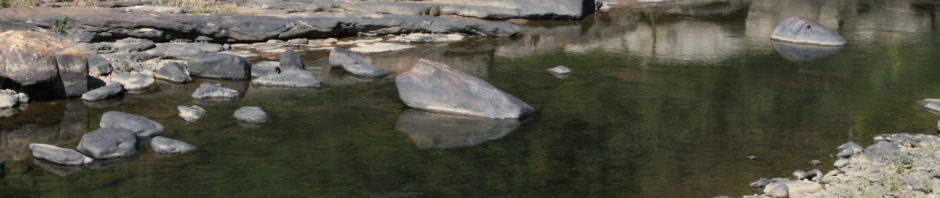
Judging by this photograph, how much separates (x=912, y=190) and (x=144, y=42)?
978 cm

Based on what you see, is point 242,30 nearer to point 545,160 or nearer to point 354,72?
point 354,72

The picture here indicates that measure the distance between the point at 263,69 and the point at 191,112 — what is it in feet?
7.84

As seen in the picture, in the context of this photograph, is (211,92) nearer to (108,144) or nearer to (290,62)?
(290,62)

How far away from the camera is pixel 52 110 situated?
1018cm

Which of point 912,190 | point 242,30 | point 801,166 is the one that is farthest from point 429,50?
point 912,190

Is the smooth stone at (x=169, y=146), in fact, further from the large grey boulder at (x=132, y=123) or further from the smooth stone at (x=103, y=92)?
the smooth stone at (x=103, y=92)

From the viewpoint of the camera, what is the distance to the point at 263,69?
12180mm

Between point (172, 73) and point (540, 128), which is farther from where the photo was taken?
point (172, 73)

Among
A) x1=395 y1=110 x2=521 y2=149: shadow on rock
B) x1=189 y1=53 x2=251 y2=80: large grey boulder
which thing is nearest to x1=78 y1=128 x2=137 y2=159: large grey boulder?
x1=395 y1=110 x2=521 y2=149: shadow on rock

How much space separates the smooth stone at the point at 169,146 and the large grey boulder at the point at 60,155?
55 cm

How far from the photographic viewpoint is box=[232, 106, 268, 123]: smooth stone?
9.67 m

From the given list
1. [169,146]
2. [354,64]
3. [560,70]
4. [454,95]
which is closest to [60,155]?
[169,146]

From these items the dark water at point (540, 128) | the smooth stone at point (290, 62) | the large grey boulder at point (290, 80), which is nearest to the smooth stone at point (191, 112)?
the dark water at point (540, 128)

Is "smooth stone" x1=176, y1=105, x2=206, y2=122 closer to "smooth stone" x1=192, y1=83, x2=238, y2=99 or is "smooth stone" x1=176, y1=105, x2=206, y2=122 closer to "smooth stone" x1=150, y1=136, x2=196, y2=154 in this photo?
"smooth stone" x1=192, y1=83, x2=238, y2=99
